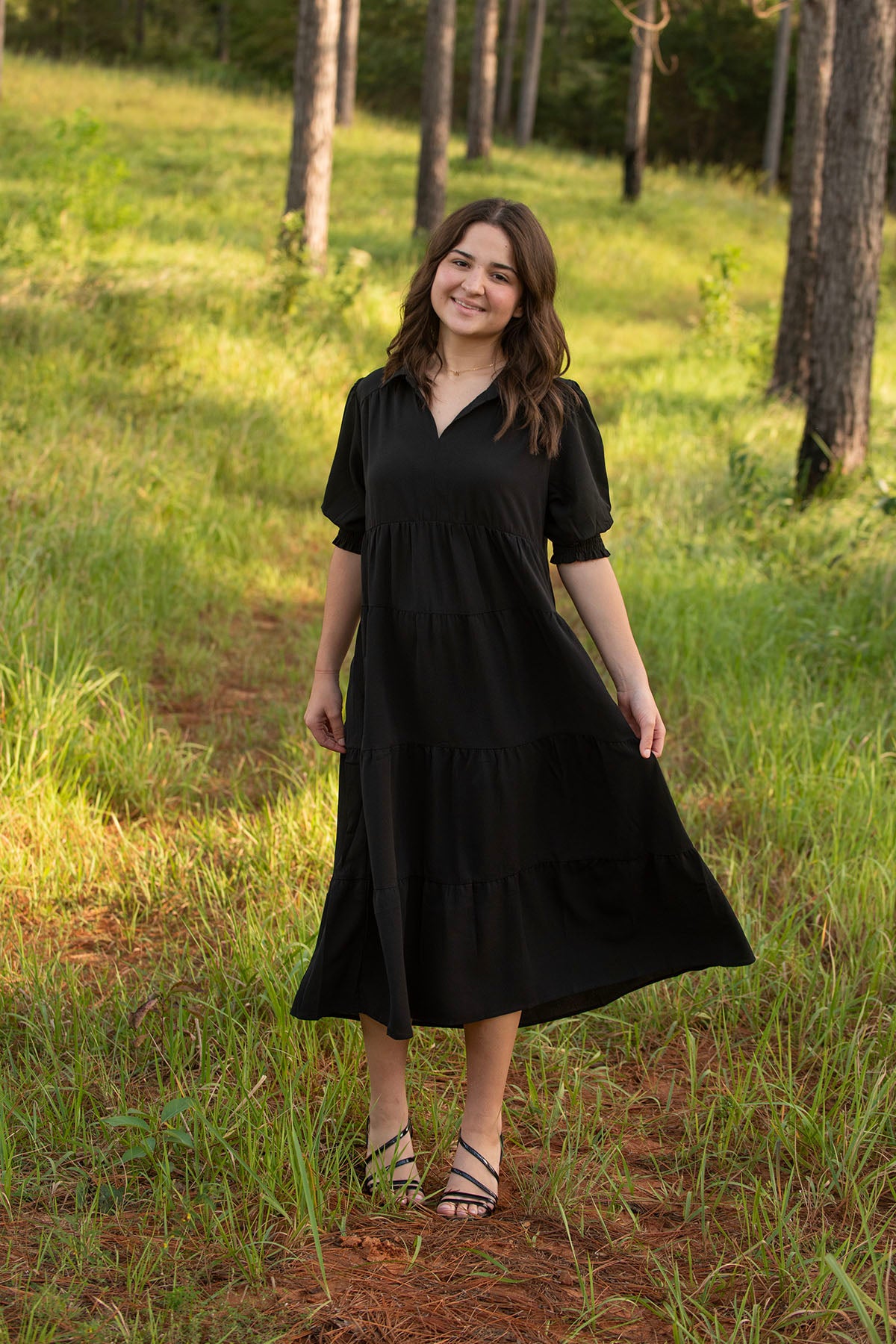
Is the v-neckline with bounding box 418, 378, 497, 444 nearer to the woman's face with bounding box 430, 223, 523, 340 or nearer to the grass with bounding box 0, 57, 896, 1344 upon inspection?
the woman's face with bounding box 430, 223, 523, 340

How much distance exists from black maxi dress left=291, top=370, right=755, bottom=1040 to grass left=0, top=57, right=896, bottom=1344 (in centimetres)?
45

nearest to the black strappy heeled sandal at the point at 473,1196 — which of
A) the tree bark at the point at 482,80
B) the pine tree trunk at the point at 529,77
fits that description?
the tree bark at the point at 482,80

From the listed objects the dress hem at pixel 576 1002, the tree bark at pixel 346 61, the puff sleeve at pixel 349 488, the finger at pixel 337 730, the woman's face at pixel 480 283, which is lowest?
the dress hem at pixel 576 1002

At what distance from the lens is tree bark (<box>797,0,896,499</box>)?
6.81 m

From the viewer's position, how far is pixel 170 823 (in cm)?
399

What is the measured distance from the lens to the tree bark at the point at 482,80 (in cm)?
2248

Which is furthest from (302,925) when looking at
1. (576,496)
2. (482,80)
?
(482,80)

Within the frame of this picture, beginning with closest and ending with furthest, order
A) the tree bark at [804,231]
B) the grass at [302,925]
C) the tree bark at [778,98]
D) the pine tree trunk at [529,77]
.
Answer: the grass at [302,925] < the tree bark at [804,231] < the tree bark at [778,98] < the pine tree trunk at [529,77]

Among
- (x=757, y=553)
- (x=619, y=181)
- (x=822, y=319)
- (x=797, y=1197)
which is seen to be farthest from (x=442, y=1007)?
(x=619, y=181)

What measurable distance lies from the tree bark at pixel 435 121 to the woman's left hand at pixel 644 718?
51.0ft

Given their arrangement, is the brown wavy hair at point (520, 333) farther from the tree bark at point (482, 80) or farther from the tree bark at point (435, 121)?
the tree bark at point (482, 80)

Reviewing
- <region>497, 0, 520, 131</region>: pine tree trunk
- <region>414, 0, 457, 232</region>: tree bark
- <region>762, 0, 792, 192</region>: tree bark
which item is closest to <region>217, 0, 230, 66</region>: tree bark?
<region>497, 0, 520, 131</region>: pine tree trunk

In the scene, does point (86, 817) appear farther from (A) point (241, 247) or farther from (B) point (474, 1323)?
(A) point (241, 247)

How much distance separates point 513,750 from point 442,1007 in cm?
50
